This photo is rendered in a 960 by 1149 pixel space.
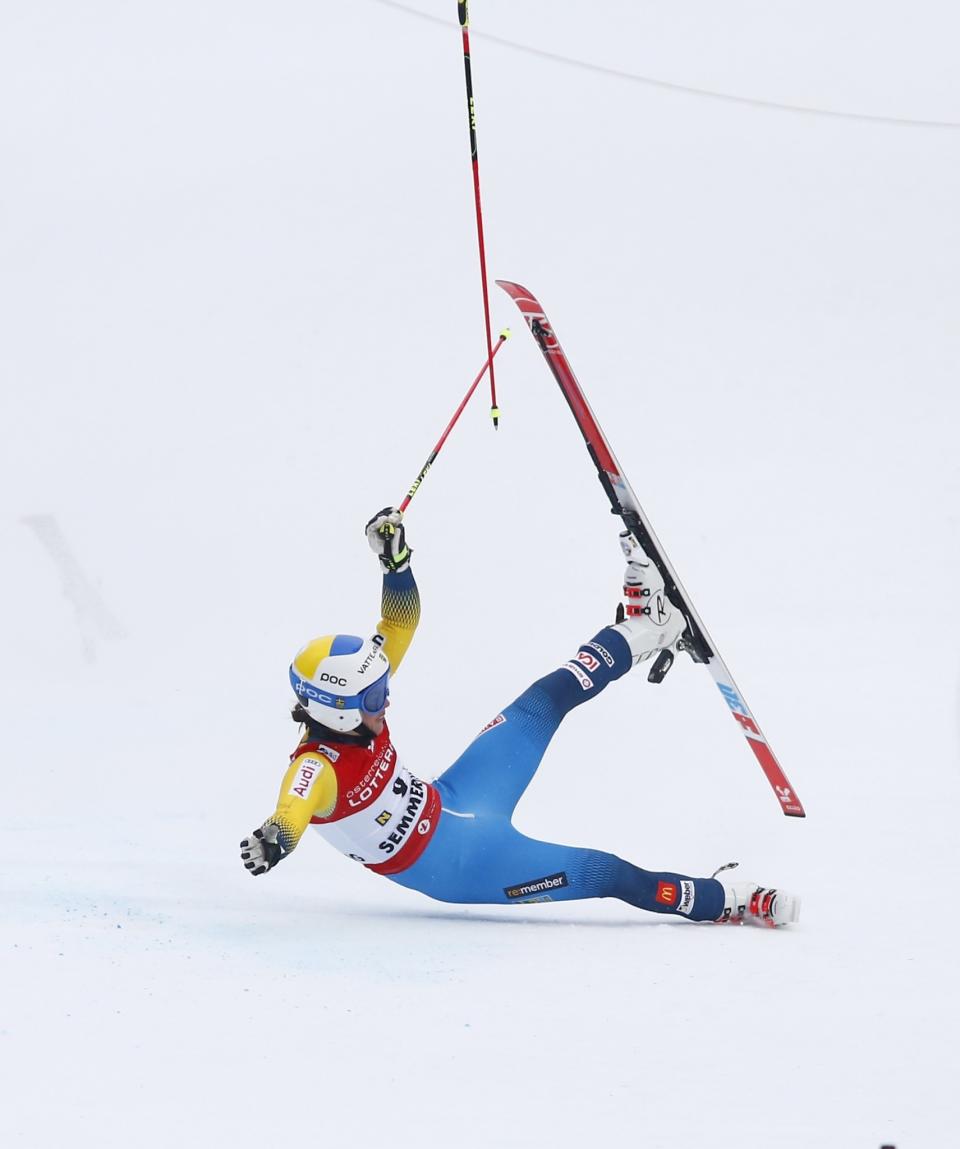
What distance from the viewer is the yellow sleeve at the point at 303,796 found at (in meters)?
3.61

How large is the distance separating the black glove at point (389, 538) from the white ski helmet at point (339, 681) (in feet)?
1.42

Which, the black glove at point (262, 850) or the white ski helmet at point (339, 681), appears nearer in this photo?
the black glove at point (262, 850)

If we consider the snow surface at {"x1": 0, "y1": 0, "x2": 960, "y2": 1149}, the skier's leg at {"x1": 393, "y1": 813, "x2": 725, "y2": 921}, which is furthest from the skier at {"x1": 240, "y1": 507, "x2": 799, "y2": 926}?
the snow surface at {"x1": 0, "y1": 0, "x2": 960, "y2": 1149}

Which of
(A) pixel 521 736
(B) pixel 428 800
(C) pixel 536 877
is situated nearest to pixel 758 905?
(C) pixel 536 877

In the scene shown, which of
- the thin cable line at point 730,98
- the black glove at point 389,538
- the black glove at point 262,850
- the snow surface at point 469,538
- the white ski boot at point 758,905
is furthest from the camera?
the thin cable line at point 730,98

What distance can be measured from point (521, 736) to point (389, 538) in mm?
710

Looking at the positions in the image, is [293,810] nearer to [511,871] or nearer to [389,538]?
[511,871]

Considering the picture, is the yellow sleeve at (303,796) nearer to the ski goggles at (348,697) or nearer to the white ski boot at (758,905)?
the ski goggles at (348,697)

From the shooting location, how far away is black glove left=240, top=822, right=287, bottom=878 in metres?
3.45

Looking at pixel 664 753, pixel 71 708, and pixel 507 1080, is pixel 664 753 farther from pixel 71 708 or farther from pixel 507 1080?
pixel 507 1080

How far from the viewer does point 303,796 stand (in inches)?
148

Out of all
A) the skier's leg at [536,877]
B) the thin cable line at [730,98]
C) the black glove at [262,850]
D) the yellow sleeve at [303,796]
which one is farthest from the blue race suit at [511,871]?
the thin cable line at [730,98]

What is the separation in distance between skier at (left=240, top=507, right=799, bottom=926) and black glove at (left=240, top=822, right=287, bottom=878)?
0.05 metres

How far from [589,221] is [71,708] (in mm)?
4325
